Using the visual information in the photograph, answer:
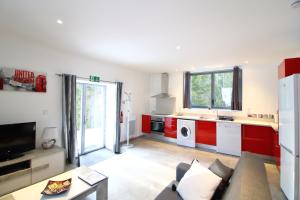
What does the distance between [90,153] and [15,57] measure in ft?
9.12

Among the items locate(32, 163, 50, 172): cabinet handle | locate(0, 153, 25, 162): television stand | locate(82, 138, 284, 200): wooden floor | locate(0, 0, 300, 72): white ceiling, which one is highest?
locate(0, 0, 300, 72): white ceiling

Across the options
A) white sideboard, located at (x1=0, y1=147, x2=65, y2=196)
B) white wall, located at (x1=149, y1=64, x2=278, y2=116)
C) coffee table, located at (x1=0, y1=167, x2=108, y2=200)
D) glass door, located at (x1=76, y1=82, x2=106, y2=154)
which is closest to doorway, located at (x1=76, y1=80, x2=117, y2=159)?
glass door, located at (x1=76, y1=82, x2=106, y2=154)

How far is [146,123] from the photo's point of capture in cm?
573

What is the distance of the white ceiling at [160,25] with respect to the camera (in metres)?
1.73

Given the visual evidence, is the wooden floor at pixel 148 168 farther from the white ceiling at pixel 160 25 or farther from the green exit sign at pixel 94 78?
the white ceiling at pixel 160 25

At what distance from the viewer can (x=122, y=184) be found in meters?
2.71

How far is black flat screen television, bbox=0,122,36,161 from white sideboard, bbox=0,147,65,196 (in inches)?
4.5

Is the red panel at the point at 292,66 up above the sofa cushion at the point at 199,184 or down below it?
above

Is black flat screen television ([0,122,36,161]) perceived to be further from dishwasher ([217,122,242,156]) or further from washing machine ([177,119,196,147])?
dishwasher ([217,122,242,156])

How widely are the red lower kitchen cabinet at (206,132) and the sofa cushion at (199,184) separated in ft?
9.61

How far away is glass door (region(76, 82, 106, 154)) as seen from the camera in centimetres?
421

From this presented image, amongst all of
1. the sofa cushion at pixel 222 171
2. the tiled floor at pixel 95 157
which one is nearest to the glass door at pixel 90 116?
the tiled floor at pixel 95 157

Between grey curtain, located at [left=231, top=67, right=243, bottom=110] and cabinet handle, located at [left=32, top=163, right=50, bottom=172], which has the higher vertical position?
grey curtain, located at [left=231, top=67, right=243, bottom=110]

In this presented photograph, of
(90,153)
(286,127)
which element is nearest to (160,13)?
(286,127)
